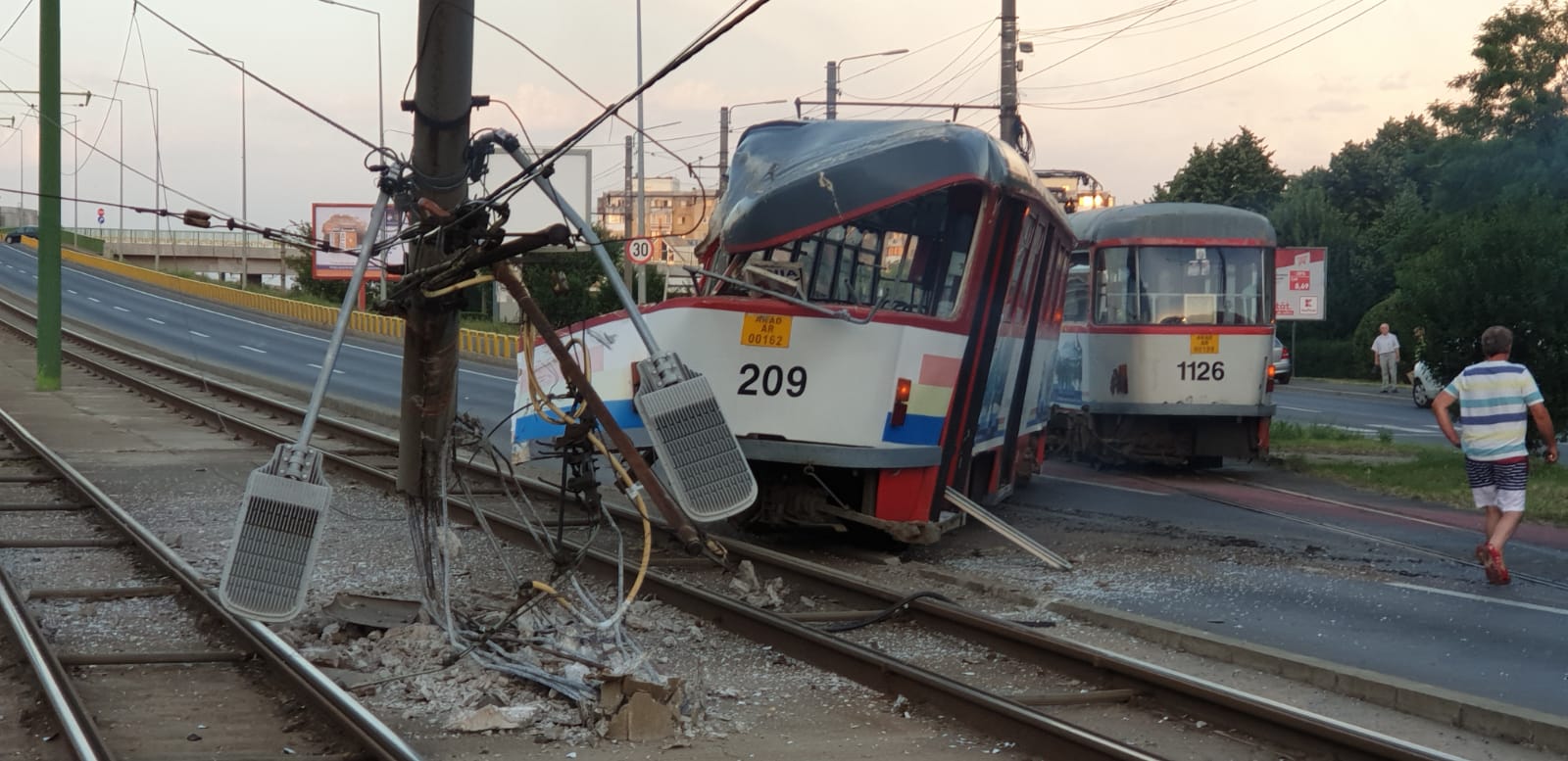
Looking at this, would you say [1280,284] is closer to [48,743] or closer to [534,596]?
[534,596]

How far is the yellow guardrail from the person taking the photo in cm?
4325

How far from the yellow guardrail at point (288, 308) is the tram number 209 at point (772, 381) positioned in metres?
22.2

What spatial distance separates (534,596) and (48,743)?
242 cm

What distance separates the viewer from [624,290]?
7641 mm

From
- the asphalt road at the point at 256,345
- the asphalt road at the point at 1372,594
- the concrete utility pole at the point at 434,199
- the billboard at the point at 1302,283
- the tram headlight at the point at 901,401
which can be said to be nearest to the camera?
the concrete utility pole at the point at 434,199

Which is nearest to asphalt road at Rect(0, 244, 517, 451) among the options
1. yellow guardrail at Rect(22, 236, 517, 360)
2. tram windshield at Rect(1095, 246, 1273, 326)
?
yellow guardrail at Rect(22, 236, 517, 360)

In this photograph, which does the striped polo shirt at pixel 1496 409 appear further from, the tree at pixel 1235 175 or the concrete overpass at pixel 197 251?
the concrete overpass at pixel 197 251

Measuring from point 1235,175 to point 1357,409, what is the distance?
1216 inches

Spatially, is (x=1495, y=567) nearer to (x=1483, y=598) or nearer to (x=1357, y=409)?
(x=1483, y=598)

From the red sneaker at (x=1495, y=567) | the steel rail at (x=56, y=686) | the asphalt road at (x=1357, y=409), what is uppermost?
the asphalt road at (x=1357, y=409)

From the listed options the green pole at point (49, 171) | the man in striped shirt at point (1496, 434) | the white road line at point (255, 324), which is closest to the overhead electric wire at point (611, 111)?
the man in striped shirt at point (1496, 434)

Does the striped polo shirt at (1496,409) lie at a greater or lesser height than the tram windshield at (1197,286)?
lesser

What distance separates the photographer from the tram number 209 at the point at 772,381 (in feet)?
34.3

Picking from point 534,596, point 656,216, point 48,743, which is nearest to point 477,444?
point 534,596
